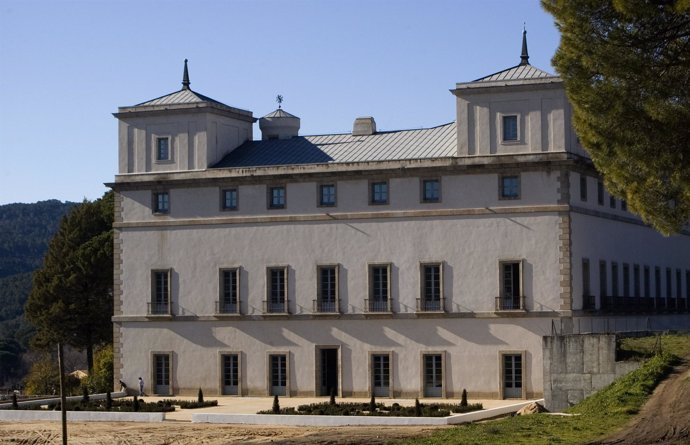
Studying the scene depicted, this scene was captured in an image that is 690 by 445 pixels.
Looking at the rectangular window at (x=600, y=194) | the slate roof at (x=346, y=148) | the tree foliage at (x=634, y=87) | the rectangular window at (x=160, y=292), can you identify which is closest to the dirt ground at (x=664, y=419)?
the tree foliage at (x=634, y=87)

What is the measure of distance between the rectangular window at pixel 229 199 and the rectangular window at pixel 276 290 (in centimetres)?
320

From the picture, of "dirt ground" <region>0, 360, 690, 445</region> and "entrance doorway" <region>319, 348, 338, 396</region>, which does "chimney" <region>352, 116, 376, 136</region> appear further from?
"dirt ground" <region>0, 360, 690, 445</region>

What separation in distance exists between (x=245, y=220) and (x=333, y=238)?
4.02 meters

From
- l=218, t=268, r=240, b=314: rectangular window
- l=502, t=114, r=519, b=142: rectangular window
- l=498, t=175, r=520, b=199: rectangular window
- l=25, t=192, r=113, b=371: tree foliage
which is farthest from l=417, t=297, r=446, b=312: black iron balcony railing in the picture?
l=25, t=192, r=113, b=371: tree foliage

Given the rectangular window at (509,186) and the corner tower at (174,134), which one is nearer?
the rectangular window at (509,186)

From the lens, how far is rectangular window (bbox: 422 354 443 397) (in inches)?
2165

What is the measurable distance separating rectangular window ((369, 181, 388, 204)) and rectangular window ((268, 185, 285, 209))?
3.93m

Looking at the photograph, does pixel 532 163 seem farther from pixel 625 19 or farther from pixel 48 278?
pixel 48 278

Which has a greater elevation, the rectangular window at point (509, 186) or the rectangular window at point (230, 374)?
the rectangular window at point (509, 186)

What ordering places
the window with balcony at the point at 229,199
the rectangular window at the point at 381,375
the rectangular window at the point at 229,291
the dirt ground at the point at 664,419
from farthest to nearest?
the window with balcony at the point at 229,199
the rectangular window at the point at 229,291
the rectangular window at the point at 381,375
the dirt ground at the point at 664,419

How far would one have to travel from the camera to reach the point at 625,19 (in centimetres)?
3384

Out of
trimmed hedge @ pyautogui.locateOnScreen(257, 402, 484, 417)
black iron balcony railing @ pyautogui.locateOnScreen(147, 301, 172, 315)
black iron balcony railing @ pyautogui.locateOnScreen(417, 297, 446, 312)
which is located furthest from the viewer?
black iron balcony railing @ pyautogui.locateOnScreen(147, 301, 172, 315)

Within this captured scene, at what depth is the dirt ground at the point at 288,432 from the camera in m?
34.9

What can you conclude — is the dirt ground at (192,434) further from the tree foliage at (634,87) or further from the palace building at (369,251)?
the tree foliage at (634,87)
